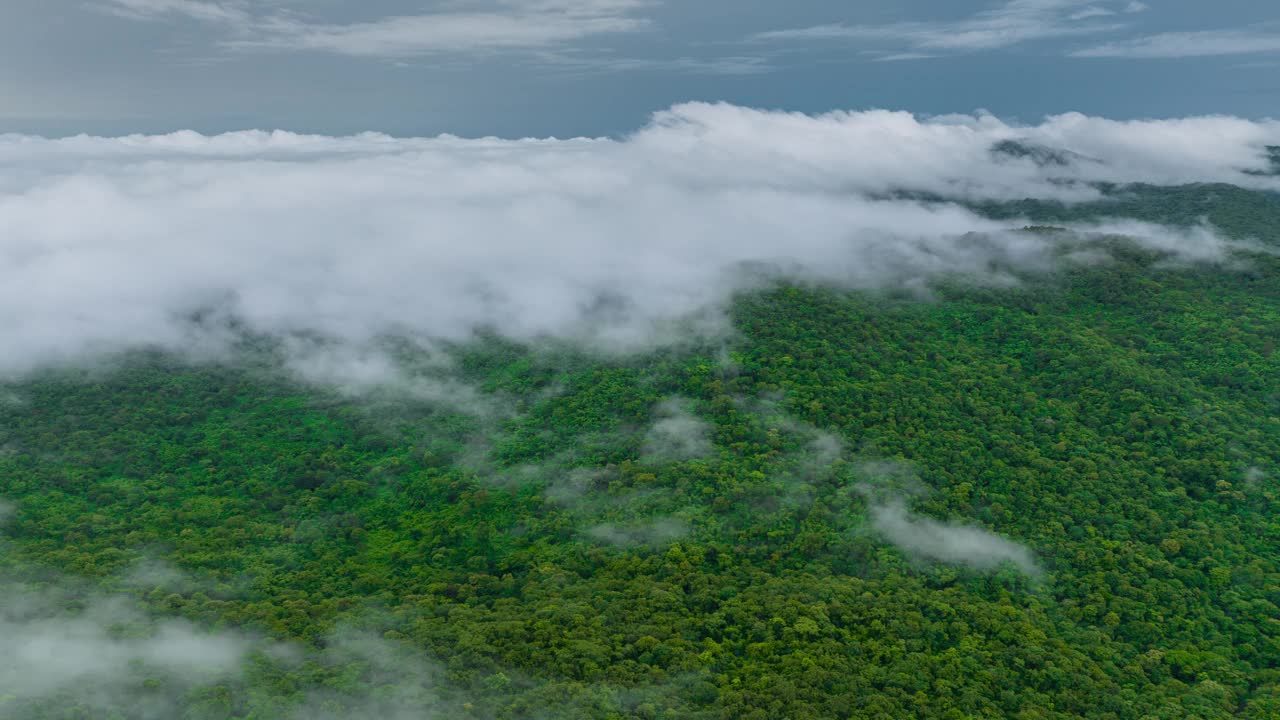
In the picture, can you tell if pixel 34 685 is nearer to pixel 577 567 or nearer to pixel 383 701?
pixel 383 701

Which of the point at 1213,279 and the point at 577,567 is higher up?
the point at 1213,279

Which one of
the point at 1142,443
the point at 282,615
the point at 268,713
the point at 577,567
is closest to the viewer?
the point at 268,713

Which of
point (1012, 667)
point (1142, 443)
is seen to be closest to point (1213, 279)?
point (1142, 443)

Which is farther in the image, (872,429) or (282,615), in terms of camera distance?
(872,429)

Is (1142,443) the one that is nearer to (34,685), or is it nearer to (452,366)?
(452,366)

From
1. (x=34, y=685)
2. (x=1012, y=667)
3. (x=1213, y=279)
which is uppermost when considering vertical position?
(x=1213, y=279)

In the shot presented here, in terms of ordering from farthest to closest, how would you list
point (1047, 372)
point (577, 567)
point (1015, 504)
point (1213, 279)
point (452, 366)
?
point (1213, 279) < point (452, 366) < point (1047, 372) < point (1015, 504) < point (577, 567)

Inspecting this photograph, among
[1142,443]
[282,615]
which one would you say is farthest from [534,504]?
[1142,443]
